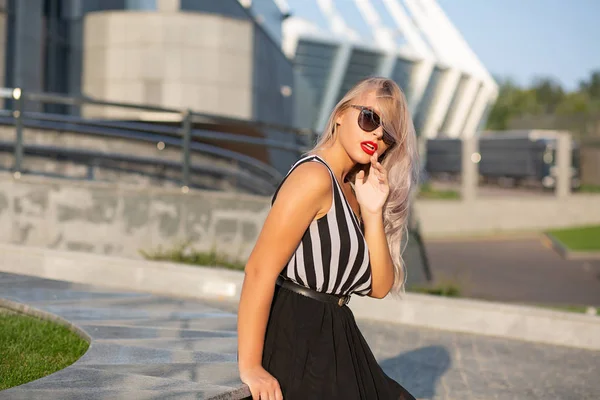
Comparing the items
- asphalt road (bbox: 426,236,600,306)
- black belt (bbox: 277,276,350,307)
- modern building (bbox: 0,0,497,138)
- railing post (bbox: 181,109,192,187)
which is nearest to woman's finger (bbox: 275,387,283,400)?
black belt (bbox: 277,276,350,307)

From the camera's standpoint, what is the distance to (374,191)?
306 centimetres

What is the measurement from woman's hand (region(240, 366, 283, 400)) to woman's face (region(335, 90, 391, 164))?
0.77 meters

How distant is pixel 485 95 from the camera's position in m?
77.7

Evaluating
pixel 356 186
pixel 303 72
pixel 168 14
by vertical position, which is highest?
pixel 303 72

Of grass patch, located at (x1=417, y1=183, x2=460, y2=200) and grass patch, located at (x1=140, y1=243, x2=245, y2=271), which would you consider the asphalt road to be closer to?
grass patch, located at (x1=140, y1=243, x2=245, y2=271)

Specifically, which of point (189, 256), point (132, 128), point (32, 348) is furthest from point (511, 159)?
point (32, 348)

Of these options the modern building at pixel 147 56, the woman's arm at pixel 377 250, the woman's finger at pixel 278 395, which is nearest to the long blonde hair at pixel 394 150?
the woman's arm at pixel 377 250

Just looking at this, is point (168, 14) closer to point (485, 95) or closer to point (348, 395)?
point (348, 395)

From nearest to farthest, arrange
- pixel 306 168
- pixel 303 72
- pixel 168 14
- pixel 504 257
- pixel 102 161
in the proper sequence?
pixel 306 168 → pixel 102 161 → pixel 168 14 → pixel 504 257 → pixel 303 72

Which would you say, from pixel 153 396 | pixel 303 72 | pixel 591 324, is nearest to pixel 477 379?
pixel 591 324

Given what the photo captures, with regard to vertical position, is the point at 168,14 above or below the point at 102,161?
above

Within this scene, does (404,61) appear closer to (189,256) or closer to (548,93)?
(189,256)

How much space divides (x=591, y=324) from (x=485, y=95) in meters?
72.1

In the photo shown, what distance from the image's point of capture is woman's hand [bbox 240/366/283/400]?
9.14ft
